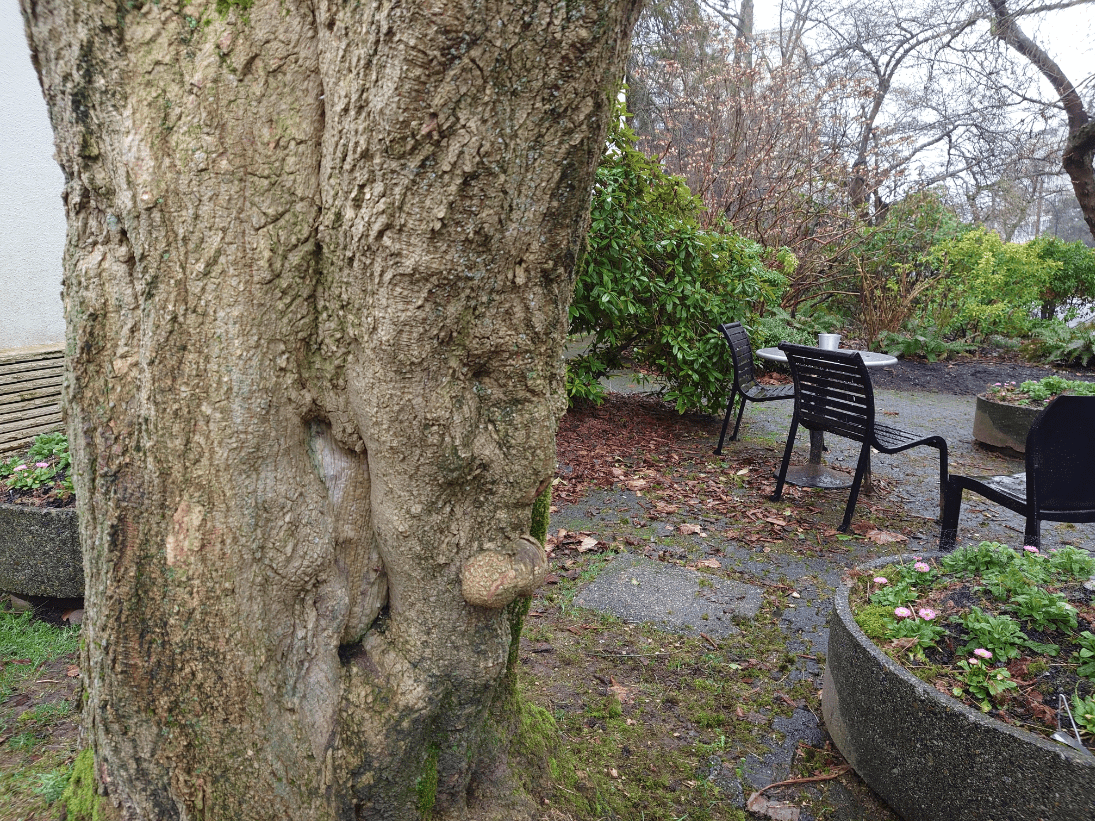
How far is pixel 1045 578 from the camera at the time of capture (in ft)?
8.60

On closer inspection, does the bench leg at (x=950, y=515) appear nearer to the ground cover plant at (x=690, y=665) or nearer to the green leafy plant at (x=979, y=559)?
the ground cover plant at (x=690, y=665)

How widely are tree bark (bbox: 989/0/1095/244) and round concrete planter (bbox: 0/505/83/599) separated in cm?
1423

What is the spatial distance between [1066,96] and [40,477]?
48.2 ft

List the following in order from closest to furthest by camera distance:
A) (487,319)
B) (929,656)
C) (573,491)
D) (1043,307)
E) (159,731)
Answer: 1. (487,319)
2. (159,731)
3. (929,656)
4. (573,491)
5. (1043,307)

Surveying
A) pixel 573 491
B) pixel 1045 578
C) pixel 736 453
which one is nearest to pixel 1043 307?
pixel 736 453

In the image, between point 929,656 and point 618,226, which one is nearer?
point 929,656

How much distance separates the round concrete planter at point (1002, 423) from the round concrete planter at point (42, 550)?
7.40 metres

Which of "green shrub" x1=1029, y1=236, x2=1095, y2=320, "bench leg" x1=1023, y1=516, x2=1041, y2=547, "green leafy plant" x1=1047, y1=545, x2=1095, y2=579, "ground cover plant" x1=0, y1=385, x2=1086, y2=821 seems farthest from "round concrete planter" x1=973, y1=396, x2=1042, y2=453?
"green shrub" x1=1029, y1=236, x2=1095, y2=320

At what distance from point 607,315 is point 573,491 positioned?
7.24 feet

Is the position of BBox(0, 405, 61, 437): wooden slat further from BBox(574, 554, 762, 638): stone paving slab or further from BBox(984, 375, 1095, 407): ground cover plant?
BBox(984, 375, 1095, 407): ground cover plant

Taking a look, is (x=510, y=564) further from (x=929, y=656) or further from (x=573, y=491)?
(x=573, y=491)

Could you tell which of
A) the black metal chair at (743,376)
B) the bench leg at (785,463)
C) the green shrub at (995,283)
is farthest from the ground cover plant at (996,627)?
the green shrub at (995,283)

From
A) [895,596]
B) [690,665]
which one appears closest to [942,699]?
[895,596]

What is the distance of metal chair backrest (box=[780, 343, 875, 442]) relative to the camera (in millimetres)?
4641
